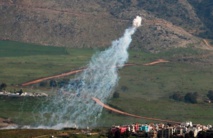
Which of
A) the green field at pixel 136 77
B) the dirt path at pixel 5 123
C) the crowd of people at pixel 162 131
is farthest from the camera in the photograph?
the green field at pixel 136 77

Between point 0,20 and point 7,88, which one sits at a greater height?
point 0,20

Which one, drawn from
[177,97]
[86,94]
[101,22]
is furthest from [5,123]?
[101,22]

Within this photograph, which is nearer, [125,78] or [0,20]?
[125,78]

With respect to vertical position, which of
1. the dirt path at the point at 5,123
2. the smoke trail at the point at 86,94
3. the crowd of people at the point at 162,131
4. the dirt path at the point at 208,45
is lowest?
the dirt path at the point at 5,123

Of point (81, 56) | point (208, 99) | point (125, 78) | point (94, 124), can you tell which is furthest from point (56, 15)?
point (94, 124)

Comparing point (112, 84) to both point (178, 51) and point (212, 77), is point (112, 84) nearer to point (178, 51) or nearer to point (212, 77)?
point (212, 77)

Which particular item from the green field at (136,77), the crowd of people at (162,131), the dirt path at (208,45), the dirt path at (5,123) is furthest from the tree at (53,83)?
the dirt path at (208,45)

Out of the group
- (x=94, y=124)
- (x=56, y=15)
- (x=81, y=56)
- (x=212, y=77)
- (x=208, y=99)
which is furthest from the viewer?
(x=56, y=15)

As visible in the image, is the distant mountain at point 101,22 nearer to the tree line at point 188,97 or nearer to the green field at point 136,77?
the green field at point 136,77
